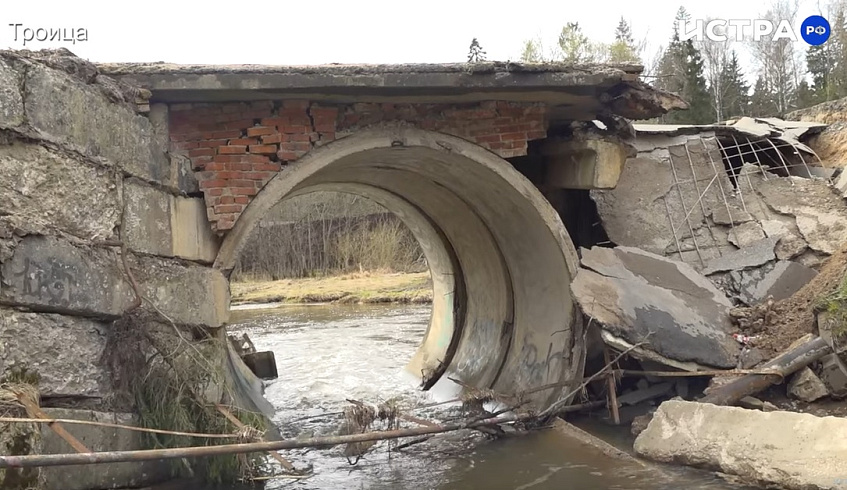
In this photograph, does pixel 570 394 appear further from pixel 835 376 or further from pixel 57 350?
pixel 57 350

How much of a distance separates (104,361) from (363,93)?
107 inches

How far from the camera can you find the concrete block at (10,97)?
3.68m

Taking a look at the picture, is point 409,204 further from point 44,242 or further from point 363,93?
point 44,242

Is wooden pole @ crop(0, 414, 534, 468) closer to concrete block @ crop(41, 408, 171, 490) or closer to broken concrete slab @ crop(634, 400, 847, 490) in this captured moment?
concrete block @ crop(41, 408, 171, 490)

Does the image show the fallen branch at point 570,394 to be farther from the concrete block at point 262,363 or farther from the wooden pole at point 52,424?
the concrete block at point 262,363

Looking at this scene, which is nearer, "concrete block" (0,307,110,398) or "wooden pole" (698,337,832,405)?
"concrete block" (0,307,110,398)

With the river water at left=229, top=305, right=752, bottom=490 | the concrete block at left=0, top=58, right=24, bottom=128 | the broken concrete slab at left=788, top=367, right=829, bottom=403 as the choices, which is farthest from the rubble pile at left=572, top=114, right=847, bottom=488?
the concrete block at left=0, top=58, right=24, bottom=128

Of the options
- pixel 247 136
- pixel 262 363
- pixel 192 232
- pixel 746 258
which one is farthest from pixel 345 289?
pixel 192 232

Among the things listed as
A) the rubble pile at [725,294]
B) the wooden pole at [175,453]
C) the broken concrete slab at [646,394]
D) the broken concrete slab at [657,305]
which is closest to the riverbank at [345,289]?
the rubble pile at [725,294]

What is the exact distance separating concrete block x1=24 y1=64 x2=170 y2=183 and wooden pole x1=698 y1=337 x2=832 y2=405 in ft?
14.3

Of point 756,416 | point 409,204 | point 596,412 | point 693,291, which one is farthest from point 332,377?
point 756,416

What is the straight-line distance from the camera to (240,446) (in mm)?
3865

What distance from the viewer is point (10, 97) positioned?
3717 mm

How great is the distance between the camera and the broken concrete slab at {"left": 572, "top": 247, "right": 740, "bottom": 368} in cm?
597
